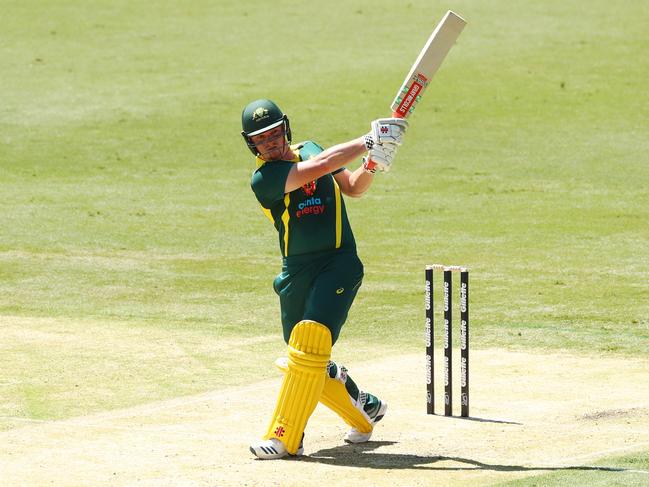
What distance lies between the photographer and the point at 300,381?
8.20 meters

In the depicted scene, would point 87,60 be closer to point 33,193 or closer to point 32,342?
point 33,193

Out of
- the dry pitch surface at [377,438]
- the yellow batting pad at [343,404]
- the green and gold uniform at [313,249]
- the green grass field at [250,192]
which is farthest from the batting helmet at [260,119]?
the green grass field at [250,192]

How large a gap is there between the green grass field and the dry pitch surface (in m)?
0.75

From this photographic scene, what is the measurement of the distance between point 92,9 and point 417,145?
1326 centimetres

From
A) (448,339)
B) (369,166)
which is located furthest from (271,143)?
(448,339)

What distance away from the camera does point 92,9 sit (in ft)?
115

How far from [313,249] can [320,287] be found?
9.7 inches

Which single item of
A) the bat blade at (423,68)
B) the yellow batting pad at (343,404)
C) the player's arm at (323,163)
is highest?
the bat blade at (423,68)

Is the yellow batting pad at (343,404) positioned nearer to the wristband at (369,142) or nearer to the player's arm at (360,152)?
the player's arm at (360,152)

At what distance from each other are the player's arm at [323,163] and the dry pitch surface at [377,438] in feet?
5.67

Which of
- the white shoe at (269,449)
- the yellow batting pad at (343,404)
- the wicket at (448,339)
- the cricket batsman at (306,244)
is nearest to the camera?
the cricket batsman at (306,244)

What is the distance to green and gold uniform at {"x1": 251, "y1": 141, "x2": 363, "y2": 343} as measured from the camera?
823 cm

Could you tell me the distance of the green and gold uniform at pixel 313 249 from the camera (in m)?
8.23

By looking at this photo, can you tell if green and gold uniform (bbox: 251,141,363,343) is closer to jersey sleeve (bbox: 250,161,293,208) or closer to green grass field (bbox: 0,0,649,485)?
jersey sleeve (bbox: 250,161,293,208)
